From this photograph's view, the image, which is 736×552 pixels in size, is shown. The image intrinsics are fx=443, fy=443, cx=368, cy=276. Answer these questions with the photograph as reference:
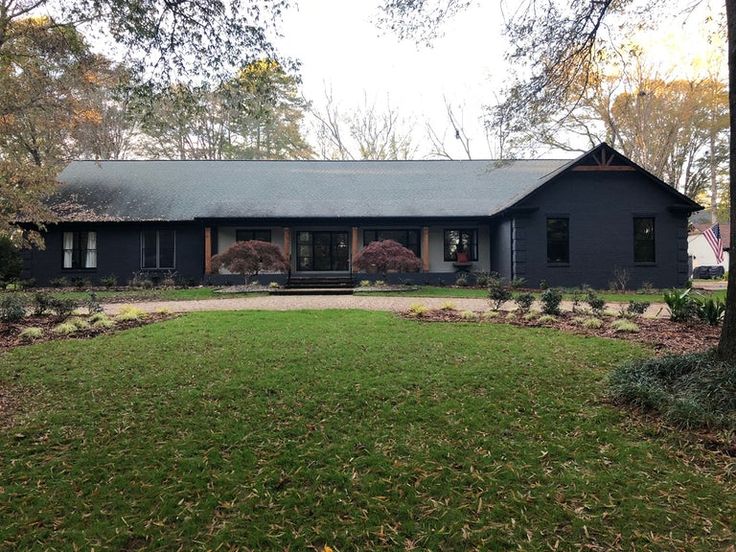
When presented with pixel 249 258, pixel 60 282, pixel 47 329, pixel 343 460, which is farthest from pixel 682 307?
pixel 60 282

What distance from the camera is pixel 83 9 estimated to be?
220 inches

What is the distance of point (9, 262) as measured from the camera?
1742 cm

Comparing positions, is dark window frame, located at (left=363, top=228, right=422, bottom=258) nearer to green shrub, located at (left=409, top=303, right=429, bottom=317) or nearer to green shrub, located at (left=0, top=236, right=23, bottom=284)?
green shrub, located at (left=409, top=303, right=429, bottom=317)

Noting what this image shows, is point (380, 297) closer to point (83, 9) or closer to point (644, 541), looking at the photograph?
point (83, 9)

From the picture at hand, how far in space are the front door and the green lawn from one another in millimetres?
13561

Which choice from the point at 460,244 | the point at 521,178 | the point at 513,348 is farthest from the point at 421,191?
the point at 513,348

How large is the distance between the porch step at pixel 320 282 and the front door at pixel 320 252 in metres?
1.32

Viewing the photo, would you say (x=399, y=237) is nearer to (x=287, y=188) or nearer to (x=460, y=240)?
(x=460, y=240)

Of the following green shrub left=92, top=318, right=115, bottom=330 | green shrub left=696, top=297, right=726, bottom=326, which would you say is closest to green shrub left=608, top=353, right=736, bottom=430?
green shrub left=696, top=297, right=726, bottom=326

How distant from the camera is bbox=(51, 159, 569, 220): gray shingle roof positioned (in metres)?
18.1

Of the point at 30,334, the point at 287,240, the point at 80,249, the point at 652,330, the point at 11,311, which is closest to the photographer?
the point at 30,334

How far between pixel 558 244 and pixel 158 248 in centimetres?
1574

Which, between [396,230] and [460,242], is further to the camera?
[396,230]

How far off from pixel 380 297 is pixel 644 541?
1075 cm
